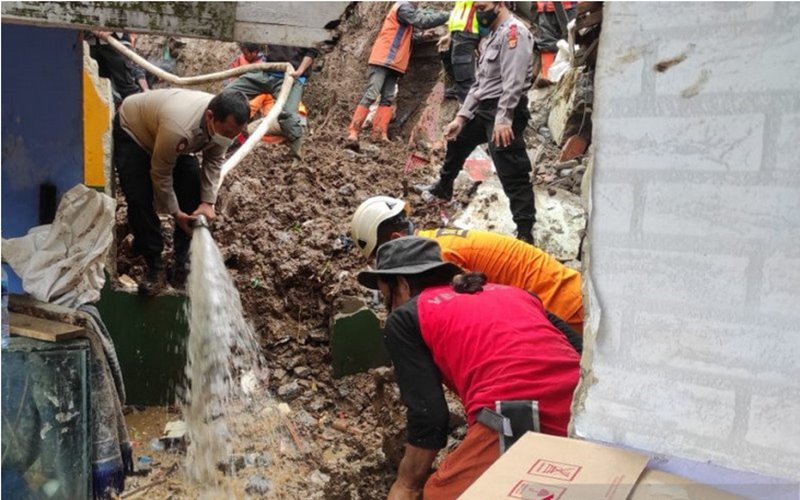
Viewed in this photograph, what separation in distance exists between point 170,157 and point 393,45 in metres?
4.71

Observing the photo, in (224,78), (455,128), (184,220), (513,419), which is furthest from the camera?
(224,78)

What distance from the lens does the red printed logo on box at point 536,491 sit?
1698mm

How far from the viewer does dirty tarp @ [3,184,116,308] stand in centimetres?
346

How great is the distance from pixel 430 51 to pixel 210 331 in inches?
251

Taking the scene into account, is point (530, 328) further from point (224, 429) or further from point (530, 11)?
point (530, 11)

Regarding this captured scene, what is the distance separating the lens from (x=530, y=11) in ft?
29.5

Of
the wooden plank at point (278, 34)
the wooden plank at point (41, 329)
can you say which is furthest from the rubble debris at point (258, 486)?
the wooden plank at point (278, 34)

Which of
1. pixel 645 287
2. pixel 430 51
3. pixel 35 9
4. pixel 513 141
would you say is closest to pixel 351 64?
pixel 430 51

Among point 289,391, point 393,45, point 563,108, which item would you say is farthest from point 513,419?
point 393,45

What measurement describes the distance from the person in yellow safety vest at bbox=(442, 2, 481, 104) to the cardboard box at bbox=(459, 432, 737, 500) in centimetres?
612

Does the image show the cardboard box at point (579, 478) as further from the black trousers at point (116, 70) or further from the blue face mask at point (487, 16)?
the black trousers at point (116, 70)

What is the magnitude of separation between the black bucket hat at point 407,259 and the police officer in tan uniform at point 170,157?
5.55 ft

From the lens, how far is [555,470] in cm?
180

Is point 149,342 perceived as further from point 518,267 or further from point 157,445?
point 518,267
